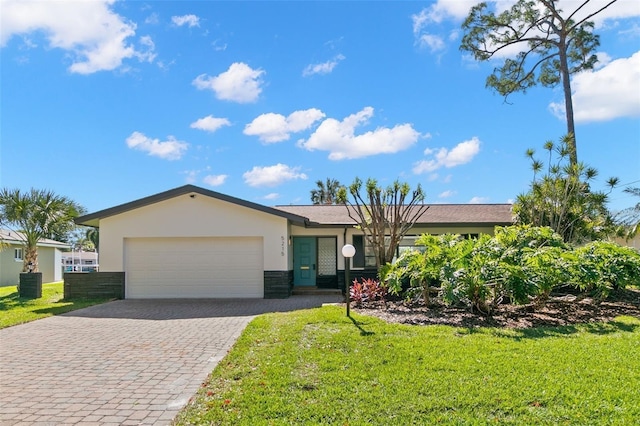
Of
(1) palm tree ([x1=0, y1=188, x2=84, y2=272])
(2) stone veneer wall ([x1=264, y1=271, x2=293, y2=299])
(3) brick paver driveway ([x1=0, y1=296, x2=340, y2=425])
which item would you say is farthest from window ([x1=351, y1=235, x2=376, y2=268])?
(1) palm tree ([x1=0, y1=188, x2=84, y2=272])

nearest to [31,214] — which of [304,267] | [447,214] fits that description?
[304,267]

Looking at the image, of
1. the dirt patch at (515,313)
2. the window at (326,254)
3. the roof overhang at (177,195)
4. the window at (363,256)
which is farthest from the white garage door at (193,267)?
the dirt patch at (515,313)

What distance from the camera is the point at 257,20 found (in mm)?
13055

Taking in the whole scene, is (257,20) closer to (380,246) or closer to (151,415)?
(380,246)

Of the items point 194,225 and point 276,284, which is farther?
point 194,225

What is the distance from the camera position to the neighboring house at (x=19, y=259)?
22391 mm

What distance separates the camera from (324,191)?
5403 cm

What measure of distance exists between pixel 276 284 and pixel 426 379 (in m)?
9.99

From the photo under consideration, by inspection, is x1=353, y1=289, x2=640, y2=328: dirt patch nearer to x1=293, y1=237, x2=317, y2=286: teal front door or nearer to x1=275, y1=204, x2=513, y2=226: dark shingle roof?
x1=275, y1=204, x2=513, y2=226: dark shingle roof

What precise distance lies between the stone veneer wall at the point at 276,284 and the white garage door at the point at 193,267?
31 cm

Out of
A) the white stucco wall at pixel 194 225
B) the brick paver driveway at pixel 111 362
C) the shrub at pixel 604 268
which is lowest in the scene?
the brick paver driveway at pixel 111 362

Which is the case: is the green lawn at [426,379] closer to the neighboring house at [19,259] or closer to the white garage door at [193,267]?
the white garage door at [193,267]

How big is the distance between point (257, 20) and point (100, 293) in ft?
34.8

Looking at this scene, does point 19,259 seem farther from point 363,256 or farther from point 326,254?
point 363,256
